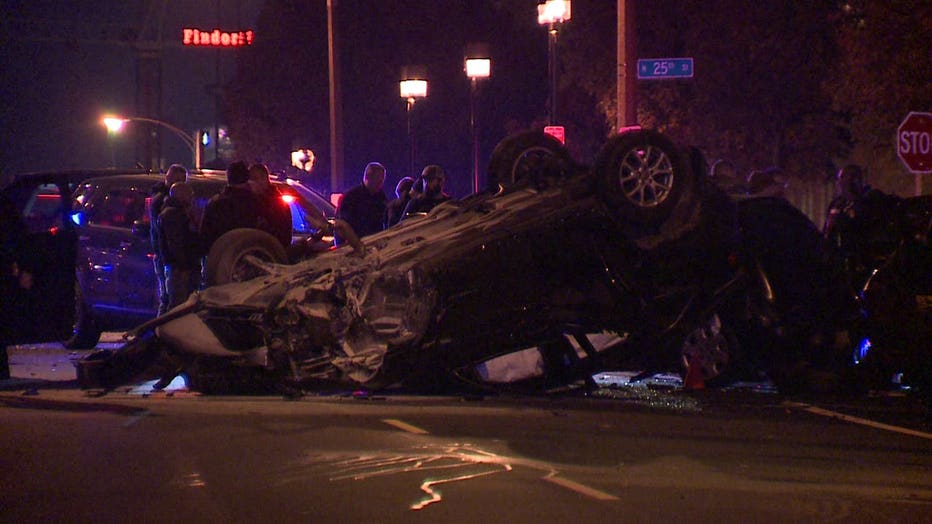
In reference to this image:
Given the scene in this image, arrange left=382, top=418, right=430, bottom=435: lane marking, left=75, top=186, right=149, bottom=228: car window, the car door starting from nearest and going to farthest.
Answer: left=382, top=418, right=430, bottom=435: lane marking < the car door < left=75, top=186, right=149, bottom=228: car window

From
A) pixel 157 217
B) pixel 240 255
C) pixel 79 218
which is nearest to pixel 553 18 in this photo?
pixel 79 218

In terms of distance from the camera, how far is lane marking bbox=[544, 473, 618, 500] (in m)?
6.09

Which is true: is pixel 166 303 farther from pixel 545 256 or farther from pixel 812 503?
pixel 812 503

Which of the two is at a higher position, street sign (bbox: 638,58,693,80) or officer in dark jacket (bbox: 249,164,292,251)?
street sign (bbox: 638,58,693,80)

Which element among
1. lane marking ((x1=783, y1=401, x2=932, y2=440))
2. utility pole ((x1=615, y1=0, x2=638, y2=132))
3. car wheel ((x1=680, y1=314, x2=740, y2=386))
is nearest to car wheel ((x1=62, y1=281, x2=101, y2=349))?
car wheel ((x1=680, y1=314, x2=740, y2=386))

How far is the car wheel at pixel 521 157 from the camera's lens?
9.30 m

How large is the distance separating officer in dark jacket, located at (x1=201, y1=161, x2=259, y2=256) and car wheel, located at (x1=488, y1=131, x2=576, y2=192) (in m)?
2.07

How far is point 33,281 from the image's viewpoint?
33.9 feet

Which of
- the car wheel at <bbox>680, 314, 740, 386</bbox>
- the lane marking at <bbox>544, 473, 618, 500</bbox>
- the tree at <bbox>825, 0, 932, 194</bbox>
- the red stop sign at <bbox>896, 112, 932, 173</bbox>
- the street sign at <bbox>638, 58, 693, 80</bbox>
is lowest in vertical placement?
the lane marking at <bbox>544, 473, 618, 500</bbox>

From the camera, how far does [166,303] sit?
11.8 meters

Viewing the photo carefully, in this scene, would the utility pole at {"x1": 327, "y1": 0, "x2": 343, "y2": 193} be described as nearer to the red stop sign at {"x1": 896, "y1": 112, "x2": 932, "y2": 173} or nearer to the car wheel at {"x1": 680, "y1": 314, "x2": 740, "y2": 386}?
the red stop sign at {"x1": 896, "y1": 112, "x2": 932, "y2": 173}

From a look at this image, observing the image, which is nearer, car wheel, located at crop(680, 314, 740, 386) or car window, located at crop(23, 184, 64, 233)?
car wheel, located at crop(680, 314, 740, 386)

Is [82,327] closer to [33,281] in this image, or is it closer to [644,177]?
[33,281]

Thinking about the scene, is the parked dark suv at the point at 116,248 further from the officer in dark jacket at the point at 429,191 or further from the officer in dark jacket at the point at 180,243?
the officer in dark jacket at the point at 180,243
